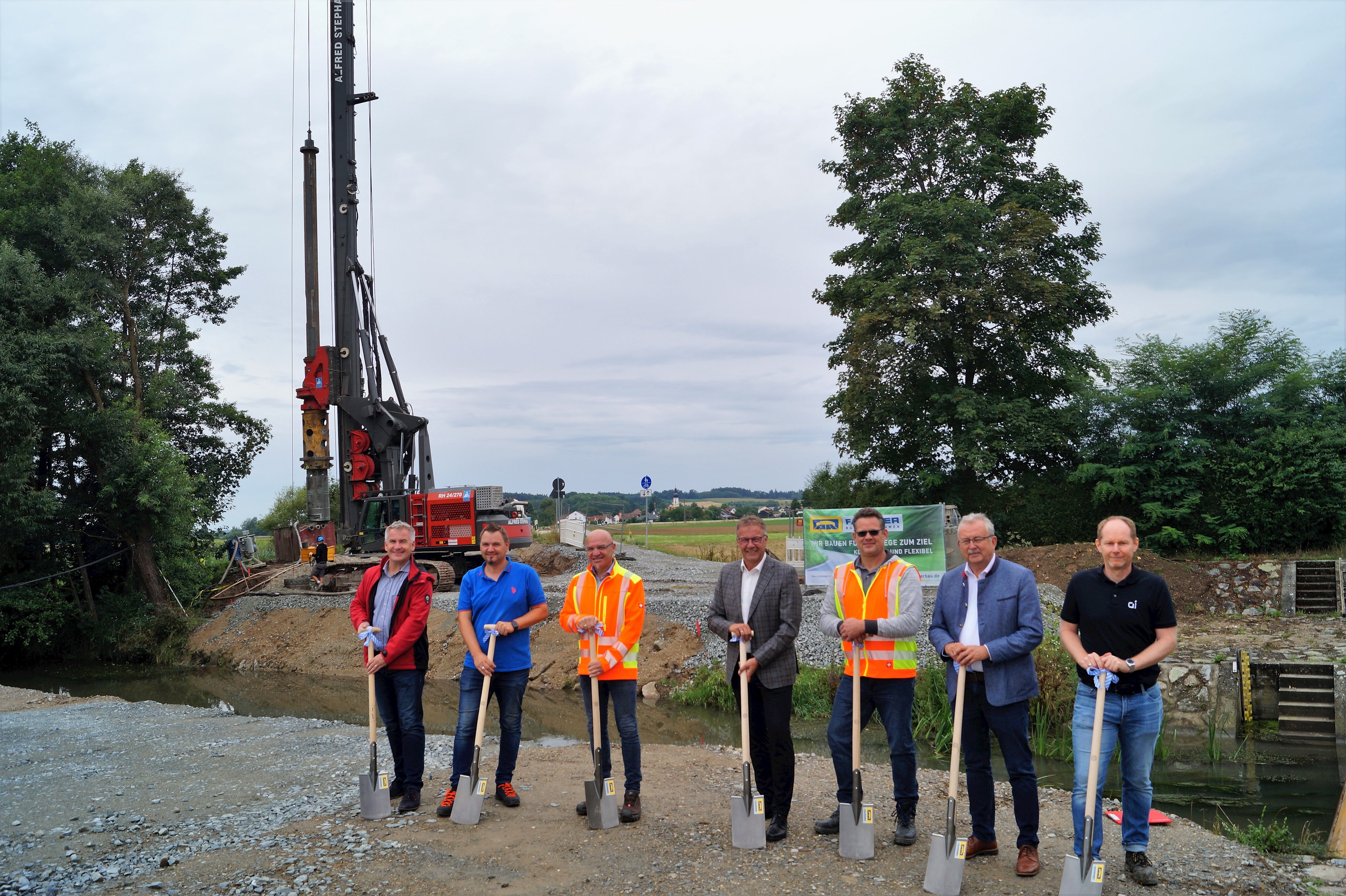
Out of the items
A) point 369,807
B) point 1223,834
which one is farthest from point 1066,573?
point 369,807

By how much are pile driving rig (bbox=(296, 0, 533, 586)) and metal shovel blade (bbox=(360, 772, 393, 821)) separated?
14022 mm

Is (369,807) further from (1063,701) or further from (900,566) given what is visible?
(1063,701)

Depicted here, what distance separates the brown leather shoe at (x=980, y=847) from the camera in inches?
192

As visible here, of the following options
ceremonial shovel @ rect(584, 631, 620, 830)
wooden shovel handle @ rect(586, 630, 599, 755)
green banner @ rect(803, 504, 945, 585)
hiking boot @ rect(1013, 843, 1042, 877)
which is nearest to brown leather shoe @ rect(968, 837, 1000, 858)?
hiking boot @ rect(1013, 843, 1042, 877)

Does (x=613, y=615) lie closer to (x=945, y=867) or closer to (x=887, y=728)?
(x=887, y=728)

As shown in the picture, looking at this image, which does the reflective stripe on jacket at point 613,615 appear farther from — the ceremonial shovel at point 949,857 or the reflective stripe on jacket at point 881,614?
the ceremonial shovel at point 949,857

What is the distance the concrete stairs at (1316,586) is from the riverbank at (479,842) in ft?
40.5

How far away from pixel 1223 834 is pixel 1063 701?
3566 millimetres

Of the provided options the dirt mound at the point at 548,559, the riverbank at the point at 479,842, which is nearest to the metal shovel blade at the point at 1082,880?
the riverbank at the point at 479,842

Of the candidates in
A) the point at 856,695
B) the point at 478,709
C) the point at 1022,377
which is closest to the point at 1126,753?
the point at 856,695

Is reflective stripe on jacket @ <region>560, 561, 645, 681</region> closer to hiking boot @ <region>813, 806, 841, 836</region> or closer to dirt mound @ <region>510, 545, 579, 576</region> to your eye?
hiking boot @ <region>813, 806, 841, 836</region>

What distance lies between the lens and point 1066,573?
17.3 metres

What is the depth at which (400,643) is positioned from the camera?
5.66 meters

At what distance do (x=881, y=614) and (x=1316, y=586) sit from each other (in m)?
15.6
